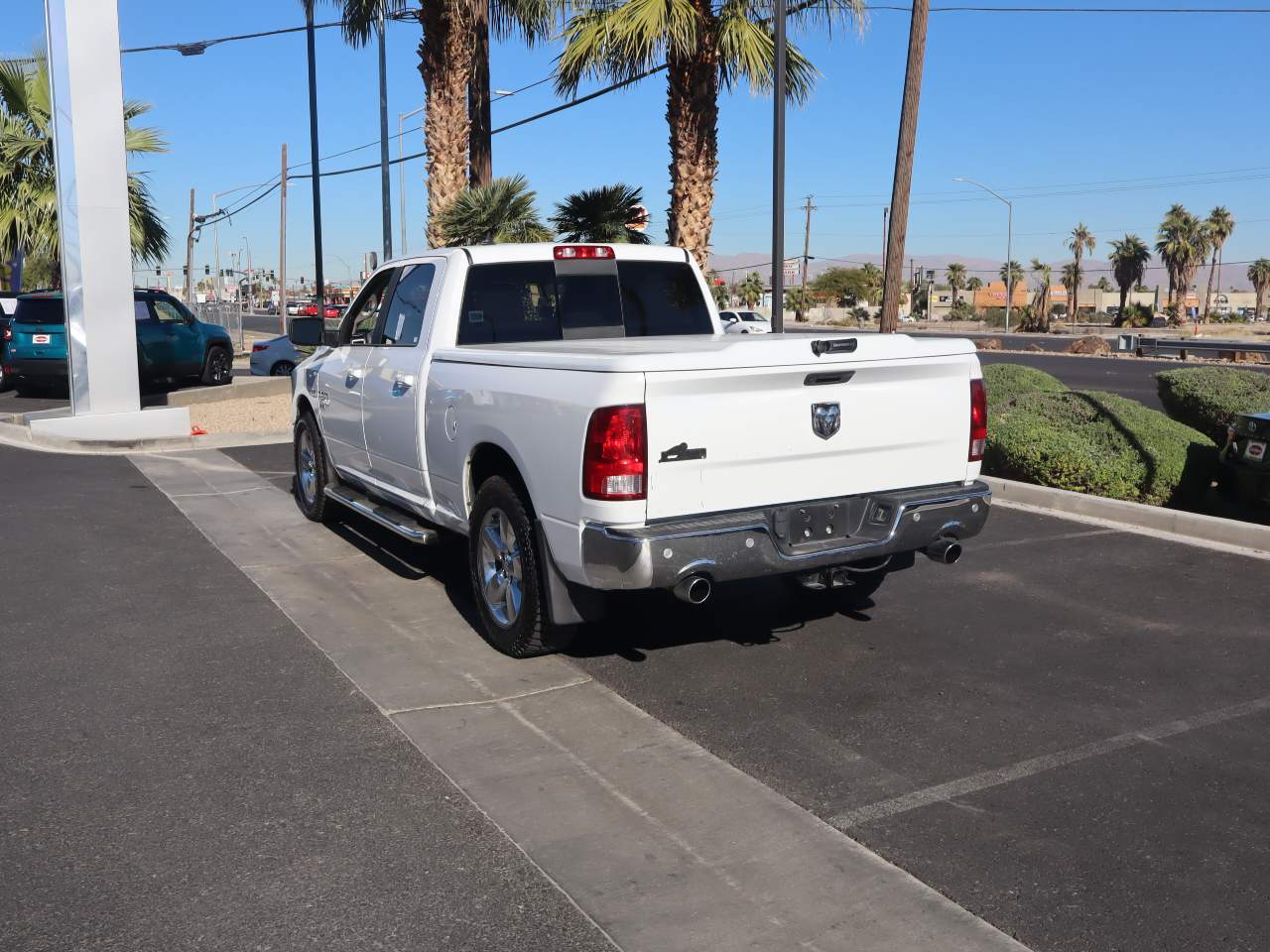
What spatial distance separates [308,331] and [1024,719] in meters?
5.50

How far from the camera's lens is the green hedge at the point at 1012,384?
11394 millimetres

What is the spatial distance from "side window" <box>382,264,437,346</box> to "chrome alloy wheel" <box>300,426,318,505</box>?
1.88 m

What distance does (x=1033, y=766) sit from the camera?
4414 millimetres

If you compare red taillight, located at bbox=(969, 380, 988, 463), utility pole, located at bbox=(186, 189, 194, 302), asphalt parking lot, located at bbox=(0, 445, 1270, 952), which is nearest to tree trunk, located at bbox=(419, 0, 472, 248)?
asphalt parking lot, located at bbox=(0, 445, 1270, 952)

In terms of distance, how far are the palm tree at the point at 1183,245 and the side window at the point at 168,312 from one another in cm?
9137

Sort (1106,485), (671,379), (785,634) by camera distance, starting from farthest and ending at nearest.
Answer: (1106,485) < (785,634) < (671,379)

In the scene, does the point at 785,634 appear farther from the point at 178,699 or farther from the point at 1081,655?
the point at 178,699

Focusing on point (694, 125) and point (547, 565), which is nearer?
point (547, 565)

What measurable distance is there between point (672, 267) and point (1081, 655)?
3.35m

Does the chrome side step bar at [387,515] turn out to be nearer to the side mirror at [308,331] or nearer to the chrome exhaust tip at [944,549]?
the side mirror at [308,331]

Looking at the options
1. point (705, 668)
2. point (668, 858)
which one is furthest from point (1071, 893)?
point (705, 668)

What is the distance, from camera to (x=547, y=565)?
5293mm

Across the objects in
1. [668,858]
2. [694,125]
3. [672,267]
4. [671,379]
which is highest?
[694,125]

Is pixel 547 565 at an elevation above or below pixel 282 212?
below
